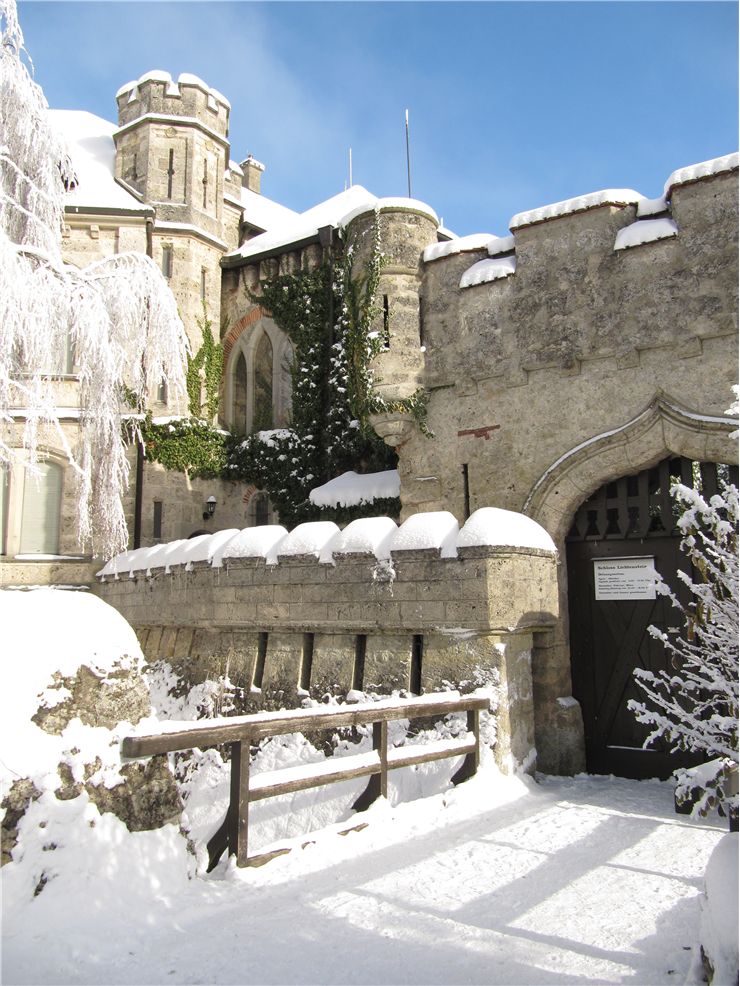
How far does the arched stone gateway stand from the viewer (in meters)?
8.07

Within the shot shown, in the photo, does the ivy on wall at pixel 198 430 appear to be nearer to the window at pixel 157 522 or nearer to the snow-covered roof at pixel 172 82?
the window at pixel 157 522

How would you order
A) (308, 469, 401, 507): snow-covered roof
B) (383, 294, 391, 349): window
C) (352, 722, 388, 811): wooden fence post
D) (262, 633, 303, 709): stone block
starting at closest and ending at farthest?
(352, 722, 388, 811): wooden fence post < (262, 633, 303, 709): stone block < (383, 294, 391, 349): window < (308, 469, 401, 507): snow-covered roof

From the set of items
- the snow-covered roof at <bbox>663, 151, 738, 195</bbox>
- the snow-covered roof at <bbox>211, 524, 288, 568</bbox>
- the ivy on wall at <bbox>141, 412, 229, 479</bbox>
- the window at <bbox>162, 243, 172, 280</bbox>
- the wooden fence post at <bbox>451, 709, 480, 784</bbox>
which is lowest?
the wooden fence post at <bbox>451, 709, 480, 784</bbox>

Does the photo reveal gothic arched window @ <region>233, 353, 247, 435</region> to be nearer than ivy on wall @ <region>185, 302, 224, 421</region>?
No

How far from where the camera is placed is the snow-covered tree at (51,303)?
769cm

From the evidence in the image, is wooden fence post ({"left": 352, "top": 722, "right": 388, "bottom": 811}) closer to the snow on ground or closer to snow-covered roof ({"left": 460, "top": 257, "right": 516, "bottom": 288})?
the snow on ground

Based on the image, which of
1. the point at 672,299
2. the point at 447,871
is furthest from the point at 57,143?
the point at 447,871

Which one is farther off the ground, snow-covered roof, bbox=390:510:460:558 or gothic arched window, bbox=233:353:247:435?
gothic arched window, bbox=233:353:247:435

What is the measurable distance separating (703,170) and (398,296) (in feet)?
→ 13.0

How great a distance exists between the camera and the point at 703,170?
835 centimetres

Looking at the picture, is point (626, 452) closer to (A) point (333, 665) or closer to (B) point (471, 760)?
(A) point (333, 665)

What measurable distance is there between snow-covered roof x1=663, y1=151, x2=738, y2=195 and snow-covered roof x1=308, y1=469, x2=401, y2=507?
5678mm

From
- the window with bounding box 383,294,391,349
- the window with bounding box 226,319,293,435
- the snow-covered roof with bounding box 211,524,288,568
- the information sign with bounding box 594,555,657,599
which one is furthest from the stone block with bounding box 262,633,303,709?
the window with bounding box 226,319,293,435

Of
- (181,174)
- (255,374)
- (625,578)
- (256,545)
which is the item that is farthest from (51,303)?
(181,174)
